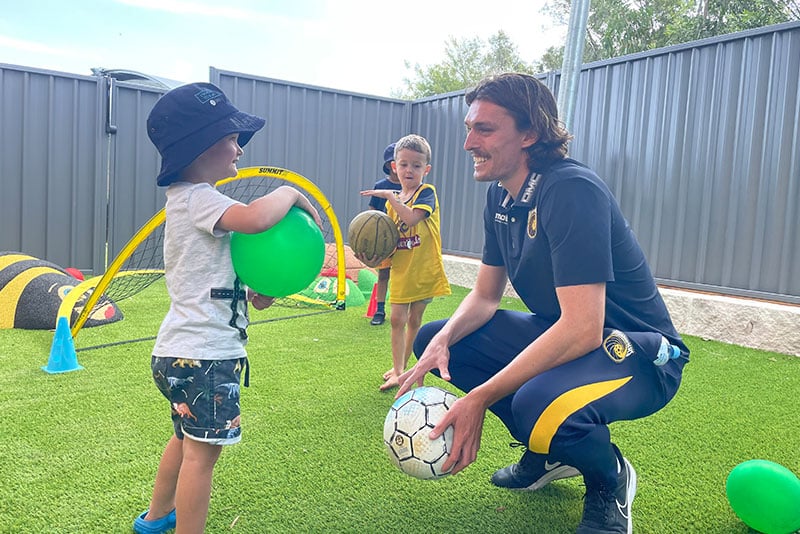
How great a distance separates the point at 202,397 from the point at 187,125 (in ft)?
2.56

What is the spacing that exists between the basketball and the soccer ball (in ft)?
5.24

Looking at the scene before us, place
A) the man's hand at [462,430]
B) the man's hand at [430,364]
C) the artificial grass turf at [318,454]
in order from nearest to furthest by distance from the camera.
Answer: the man's hand at [462,430]
the artificial grass turf at [318,454]
the man's hand at [430,364]

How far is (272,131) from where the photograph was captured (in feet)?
26.6

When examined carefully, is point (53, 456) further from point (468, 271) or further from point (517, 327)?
point (468, 271)

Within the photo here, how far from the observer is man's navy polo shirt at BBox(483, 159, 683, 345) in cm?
174

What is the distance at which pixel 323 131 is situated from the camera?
27.7 feet

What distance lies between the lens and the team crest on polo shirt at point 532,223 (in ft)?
6.41

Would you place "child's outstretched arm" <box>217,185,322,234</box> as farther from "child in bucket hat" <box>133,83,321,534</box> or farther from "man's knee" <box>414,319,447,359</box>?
"man's knee" <box>414,319,447,359</box>

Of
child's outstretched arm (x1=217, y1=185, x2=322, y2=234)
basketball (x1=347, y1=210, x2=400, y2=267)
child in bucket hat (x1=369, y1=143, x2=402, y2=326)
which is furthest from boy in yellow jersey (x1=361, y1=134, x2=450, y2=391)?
child's outstretched arm (x1=217, y1=185, x2=322, y2=234)

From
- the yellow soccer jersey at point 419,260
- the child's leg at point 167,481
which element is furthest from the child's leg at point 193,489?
the yellow soccer jersey at point 419,260

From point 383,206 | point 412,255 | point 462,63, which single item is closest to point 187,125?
point 412,255

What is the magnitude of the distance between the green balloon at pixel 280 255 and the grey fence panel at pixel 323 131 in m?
6.53

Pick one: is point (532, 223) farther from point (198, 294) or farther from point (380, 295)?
point (380, 295)

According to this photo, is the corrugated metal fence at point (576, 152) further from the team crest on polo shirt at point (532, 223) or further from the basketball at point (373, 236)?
the team crest on polo shirt at point (532, 223)
